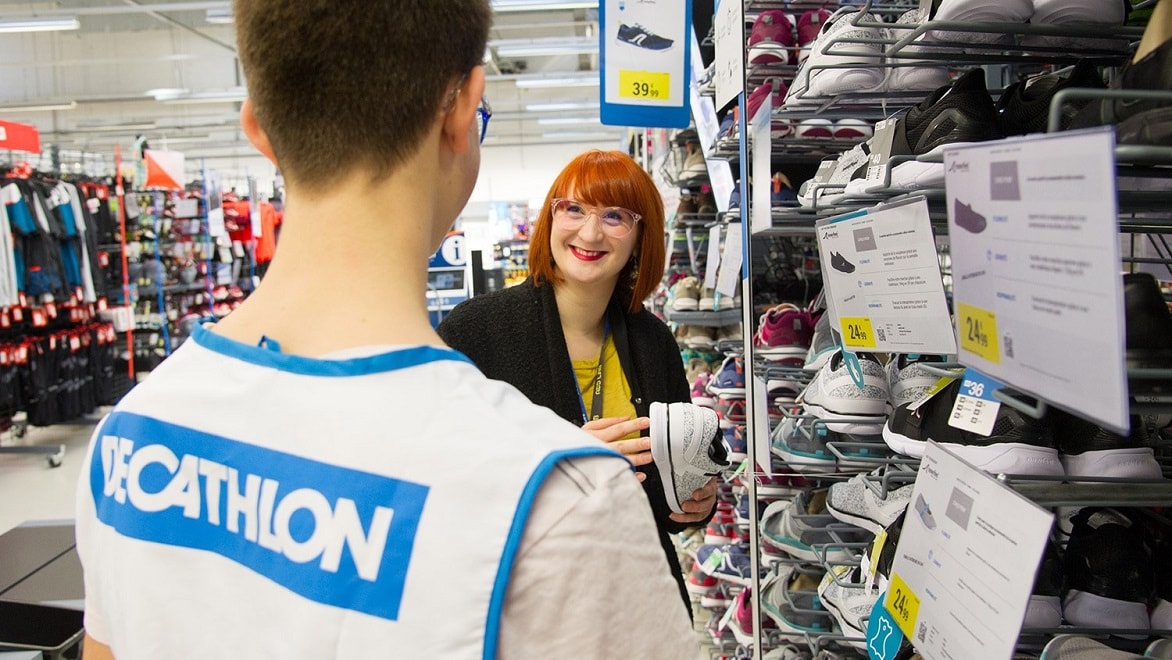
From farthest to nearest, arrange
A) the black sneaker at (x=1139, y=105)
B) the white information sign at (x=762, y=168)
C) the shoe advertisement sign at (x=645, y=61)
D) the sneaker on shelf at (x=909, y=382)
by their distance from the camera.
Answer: the shoe advertisement sign at (x=645, y=61) < the white information sign at (x=762, y=168) < the sneaker on shelf at (x=909, y=382) < the black sneaker at (x=1139, y=105)

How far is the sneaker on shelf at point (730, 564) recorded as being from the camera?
2.76 metres

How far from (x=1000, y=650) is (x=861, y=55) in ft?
3.11

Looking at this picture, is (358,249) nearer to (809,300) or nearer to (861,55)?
(861,55)

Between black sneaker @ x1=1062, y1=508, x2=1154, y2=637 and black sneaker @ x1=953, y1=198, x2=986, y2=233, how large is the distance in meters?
0.58

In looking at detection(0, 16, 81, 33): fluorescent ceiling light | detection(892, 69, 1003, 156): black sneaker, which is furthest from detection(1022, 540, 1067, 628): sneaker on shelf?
detection(0, 16, 81, 33): fluorescent ceiling light

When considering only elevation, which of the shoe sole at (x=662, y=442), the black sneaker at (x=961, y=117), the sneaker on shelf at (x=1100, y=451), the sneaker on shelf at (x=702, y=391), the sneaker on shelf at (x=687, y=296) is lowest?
the sneaker on shelf at (x=702, y=391)

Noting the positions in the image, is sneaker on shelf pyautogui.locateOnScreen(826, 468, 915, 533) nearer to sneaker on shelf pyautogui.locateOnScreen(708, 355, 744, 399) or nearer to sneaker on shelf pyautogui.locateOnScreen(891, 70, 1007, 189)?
sneaker on shelf pyautogui.locateOnScreen(891, 70, 1007, 189)

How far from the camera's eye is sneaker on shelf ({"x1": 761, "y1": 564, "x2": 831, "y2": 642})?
1.98 m

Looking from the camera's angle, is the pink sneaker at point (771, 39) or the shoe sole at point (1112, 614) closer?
the shoe sole at point (1112, 614)

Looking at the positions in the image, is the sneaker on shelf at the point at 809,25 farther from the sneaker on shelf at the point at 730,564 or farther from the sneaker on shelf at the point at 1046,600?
the sneaker on shelf at the point at 730,564

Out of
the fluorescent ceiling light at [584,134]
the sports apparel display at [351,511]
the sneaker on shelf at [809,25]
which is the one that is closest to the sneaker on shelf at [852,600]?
the sports apparel display at [351,511]

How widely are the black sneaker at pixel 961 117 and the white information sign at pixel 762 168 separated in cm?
48

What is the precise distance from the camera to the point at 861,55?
4.49ft

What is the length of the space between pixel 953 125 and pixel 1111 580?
66 cm
